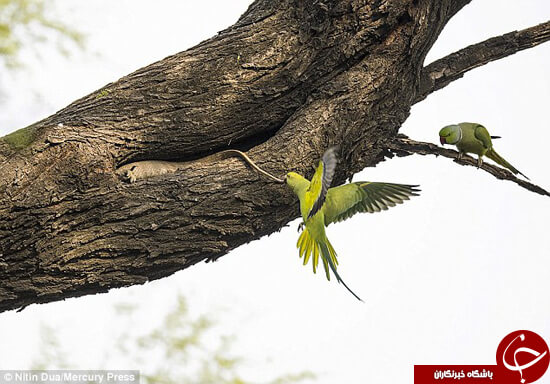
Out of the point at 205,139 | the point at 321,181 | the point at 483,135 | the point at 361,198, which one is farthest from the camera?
the point at 483,135

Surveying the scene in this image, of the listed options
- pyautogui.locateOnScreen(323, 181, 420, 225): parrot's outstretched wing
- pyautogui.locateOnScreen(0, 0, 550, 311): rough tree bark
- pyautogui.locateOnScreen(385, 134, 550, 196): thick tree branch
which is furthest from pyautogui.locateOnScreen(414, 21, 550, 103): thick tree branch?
pyautogui.locateOnScreen(323, 181, 420, 225): parrot's outstretched wing

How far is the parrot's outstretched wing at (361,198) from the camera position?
2.12m

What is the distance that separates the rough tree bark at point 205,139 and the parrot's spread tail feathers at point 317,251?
30 centimetres

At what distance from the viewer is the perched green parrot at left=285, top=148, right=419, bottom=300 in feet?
6.70

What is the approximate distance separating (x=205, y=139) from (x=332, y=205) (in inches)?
25.0

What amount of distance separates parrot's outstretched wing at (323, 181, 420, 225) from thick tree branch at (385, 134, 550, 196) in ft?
2.46

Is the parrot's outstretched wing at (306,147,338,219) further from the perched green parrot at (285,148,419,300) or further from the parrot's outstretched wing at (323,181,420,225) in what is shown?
the parrot's outstretched wing at (323,181,420,225)

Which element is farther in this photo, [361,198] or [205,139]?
[205,139]

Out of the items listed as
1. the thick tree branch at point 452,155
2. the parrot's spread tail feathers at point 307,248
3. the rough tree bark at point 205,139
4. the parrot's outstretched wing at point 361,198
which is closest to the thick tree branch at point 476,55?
the rough tree bark at point 205,139

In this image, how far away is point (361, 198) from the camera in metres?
2.16

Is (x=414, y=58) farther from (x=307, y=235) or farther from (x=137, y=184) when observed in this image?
(x=137, y=184)

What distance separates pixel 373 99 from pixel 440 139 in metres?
0.46

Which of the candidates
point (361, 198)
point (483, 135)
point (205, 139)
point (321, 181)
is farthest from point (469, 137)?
point (321, 181)

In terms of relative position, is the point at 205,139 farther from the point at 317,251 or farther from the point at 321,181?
the point at 321,181
